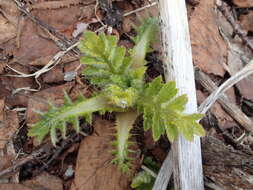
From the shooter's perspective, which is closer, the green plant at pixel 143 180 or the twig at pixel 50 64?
the green plant at pixel 143 180

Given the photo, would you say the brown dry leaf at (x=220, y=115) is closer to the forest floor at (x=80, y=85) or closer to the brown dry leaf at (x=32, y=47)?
the forest floor at (x=80, y=85)

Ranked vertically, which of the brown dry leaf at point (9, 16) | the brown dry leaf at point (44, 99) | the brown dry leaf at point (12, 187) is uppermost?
the brown dry leaf at point (9, 16)

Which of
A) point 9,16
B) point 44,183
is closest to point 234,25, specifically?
point 9,16

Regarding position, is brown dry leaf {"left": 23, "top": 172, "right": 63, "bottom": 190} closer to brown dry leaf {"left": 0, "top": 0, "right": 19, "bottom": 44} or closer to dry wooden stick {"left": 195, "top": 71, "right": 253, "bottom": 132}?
brown dry leaf {"left": 0, "top": 0, "right": 19, "bottom": 44}

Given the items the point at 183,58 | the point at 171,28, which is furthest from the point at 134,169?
the point at 171,28

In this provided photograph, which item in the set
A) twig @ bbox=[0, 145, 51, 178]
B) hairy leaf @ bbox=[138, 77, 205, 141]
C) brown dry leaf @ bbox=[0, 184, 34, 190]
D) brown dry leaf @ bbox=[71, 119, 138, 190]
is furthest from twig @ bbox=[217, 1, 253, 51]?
brown dry leaf @ bbox=[0, 184, 34, 190]

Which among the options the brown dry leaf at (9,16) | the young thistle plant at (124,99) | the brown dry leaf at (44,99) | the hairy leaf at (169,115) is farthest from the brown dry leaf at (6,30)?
the hairy leaf at (169,115)

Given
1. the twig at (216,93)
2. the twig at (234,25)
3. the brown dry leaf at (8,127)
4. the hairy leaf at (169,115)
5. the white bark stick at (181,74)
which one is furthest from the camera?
the twig at (234,25)
